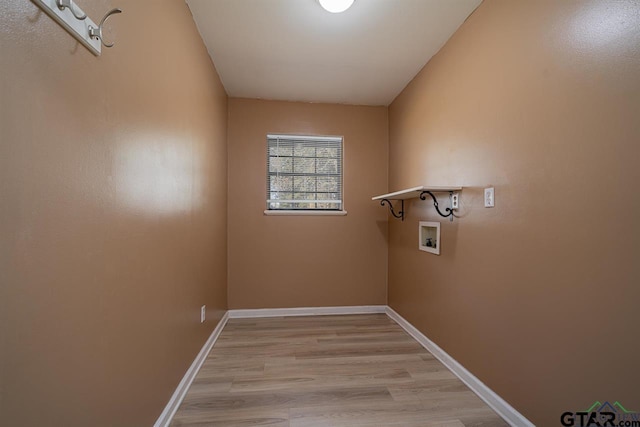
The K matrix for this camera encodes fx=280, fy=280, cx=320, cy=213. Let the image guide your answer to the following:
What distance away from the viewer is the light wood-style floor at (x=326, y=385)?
5.09 feet

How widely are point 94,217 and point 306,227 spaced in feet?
7.85

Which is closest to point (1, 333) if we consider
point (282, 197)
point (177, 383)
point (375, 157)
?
point (177, 383)

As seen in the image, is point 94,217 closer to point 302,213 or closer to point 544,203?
point 544,203

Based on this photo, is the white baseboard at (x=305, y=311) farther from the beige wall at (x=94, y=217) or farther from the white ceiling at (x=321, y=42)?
the white ceiling at (x=321, y=42)

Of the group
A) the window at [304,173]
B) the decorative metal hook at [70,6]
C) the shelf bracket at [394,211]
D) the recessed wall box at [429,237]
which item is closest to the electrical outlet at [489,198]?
the recessed wall box at [429,237]

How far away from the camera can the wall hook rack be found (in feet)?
2.31

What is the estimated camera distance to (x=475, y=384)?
1.78m

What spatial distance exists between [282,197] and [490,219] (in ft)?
7.06

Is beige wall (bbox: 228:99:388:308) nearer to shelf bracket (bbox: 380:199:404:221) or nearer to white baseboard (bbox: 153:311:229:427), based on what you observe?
shelf bracket (bbox: 380:199:404:221)

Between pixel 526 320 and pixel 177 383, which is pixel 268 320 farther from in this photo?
pixel 526 320

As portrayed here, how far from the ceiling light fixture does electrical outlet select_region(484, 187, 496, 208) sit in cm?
142

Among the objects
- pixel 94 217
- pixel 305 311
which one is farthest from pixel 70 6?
pixel 305 311

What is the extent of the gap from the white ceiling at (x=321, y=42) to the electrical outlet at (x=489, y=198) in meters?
1.19

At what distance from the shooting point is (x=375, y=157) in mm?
3359
